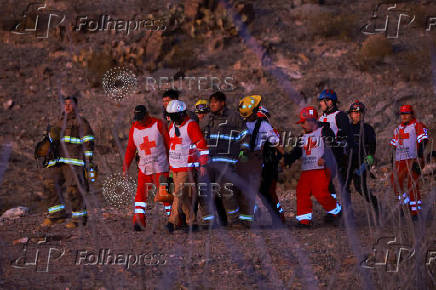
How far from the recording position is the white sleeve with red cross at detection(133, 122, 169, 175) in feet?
26.2

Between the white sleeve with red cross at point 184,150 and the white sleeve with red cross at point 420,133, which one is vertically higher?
the white sleeve with red cross at point 420,133

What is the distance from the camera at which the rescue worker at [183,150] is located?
7.60 metres

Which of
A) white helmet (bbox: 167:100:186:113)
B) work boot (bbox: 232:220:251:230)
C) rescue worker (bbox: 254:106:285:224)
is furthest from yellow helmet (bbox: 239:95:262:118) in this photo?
work boot (bbox: 232:220:251:230)

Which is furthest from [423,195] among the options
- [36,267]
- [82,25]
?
[82,25]

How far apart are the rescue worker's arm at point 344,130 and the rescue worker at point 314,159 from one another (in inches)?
5.3

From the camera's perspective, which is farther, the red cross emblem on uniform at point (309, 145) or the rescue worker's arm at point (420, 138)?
the rescue worker's arm at point (420, 138)

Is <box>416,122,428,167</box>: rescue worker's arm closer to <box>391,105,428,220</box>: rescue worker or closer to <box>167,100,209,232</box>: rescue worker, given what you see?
<box>391,105,428,220</box>: rescue worker

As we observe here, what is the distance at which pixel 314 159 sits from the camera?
798cm

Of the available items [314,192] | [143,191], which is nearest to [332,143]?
[314,192]

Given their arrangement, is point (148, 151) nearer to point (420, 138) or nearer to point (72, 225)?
point (72, 225)

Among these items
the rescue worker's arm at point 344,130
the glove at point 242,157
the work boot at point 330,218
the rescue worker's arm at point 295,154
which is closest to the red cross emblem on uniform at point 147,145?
the glove at point 242,157

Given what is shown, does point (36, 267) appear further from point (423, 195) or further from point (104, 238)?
point (423, 195)

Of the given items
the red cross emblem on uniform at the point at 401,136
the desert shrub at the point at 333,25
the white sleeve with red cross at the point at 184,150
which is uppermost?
the desert shrub at the point at 333,25

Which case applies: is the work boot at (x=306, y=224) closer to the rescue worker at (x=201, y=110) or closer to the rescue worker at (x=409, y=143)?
the rescue worker at (x=409, y=143)
